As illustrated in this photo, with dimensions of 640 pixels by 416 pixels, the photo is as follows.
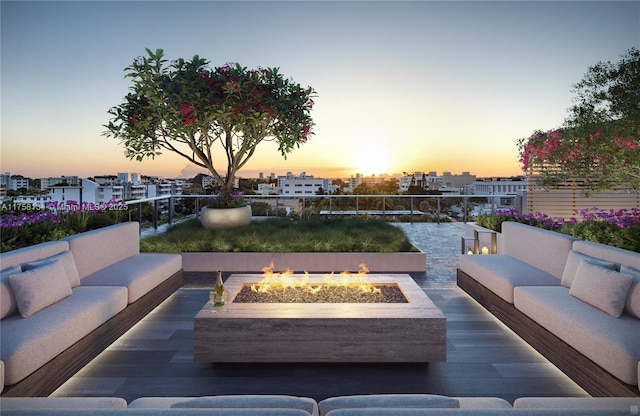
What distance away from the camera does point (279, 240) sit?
18.9 ft

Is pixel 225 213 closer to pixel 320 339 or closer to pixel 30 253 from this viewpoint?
pixel 30 253

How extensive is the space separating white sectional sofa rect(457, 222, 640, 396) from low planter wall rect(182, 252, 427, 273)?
1.63 metres

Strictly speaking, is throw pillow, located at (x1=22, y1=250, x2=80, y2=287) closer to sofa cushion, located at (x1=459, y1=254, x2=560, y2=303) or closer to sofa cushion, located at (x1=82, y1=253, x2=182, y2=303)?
sofa cushion, located at (x1=82, y1=253, x2=182, y2=303)

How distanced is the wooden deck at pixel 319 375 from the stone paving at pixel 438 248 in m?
1.82

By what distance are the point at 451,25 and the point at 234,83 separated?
397 cm

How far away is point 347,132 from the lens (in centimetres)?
993

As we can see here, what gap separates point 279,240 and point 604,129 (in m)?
5.07

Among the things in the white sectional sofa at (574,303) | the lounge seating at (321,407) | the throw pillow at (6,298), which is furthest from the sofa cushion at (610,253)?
the throw pillow at (6,298)

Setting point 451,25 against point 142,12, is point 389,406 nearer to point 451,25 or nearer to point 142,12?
point 142,12

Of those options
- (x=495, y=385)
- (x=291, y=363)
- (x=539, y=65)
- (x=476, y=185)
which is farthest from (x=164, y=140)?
(x=476, y=185)

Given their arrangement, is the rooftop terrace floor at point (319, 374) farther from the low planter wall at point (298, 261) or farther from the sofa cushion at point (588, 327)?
the low planter wall at point (298, 261)

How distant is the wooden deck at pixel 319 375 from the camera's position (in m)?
2.26

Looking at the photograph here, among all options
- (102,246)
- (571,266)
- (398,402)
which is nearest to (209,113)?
(102,246)

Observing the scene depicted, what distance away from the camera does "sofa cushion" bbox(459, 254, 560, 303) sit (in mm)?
3201
